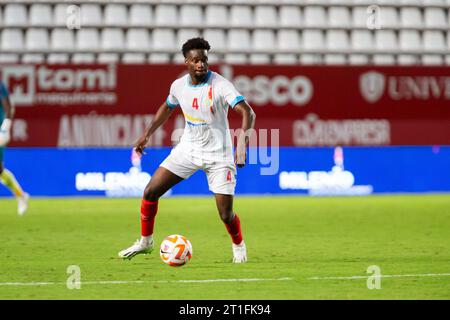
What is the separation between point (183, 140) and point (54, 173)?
10296 millimetres

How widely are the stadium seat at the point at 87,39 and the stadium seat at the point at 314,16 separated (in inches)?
213

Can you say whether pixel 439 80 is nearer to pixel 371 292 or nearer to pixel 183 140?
pixel 183 140

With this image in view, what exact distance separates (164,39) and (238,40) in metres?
1.86

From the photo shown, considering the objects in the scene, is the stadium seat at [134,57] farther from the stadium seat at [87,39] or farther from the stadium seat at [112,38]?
the stadium seat at [87,39]

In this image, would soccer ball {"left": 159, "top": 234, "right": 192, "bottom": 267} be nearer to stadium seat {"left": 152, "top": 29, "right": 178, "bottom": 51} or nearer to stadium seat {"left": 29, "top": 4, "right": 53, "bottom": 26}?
stadium seat {"left": 152, "top": 29, "right": 178, "bottom": 51}

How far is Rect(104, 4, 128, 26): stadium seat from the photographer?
22188 millimetres

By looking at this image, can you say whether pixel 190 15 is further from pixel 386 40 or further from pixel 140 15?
pixel 386 40

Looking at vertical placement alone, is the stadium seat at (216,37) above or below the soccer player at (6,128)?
above

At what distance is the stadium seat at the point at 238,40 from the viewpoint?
2248 cm

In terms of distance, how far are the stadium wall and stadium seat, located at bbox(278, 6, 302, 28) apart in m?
4.98

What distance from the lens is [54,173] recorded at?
735 inches

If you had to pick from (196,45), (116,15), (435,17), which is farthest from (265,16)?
(196,45)

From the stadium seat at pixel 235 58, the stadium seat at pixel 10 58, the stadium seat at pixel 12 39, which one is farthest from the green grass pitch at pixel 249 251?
the stadium seat at pixel 235 58
